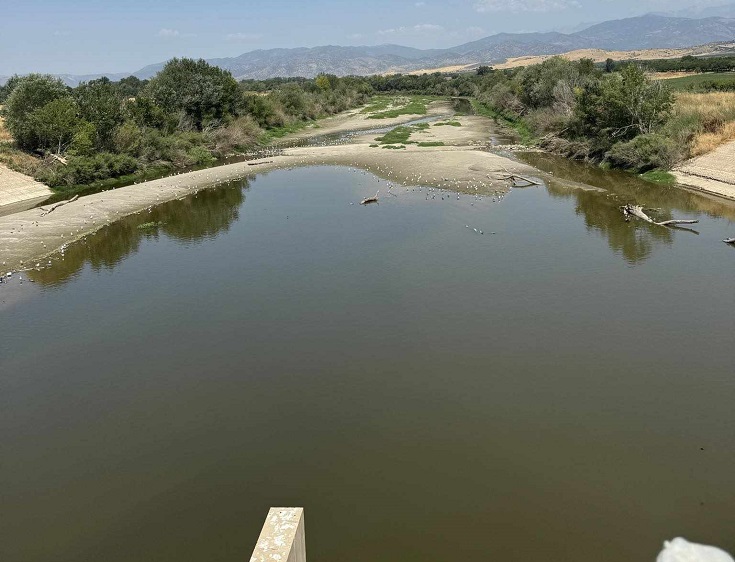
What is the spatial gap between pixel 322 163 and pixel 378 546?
4306 centimetres

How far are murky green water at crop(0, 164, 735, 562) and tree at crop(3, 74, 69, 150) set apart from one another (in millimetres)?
23478

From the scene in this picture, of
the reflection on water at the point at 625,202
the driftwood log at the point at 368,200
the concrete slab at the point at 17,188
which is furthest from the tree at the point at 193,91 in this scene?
the reflection on water at the point at 625,202

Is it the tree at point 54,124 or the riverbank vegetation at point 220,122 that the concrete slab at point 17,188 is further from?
the tree at point 54,124

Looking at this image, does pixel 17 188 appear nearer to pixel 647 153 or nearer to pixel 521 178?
pixel 521 178

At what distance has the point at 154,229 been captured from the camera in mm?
31500

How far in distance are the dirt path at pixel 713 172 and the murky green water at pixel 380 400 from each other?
371 inches

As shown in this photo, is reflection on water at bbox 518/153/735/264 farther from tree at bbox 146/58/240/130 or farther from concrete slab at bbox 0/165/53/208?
tree at bbox 146/58/240/130

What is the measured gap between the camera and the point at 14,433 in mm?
13344

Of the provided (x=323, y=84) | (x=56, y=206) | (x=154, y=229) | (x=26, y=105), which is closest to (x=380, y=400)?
(x=154, y=229)

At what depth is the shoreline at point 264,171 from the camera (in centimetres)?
2819

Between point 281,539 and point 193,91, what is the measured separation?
197 ft

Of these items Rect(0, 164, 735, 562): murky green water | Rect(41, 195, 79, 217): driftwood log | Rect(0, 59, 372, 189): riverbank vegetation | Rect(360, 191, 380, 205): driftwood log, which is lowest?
Rect(0, 164, 735, 562): murky green water

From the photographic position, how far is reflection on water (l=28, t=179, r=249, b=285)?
996 inches

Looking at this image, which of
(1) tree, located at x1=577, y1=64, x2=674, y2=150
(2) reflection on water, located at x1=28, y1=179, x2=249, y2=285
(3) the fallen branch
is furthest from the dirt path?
(2) reflection on water, located at x1=28, y1=179, x2=249, y2=285
